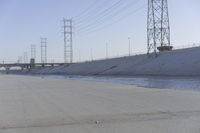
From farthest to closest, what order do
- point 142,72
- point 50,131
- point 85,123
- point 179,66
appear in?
point 142,72 → point 179,66 → point 85,123 → point 50,131

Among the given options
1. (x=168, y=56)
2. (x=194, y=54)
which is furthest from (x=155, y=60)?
(x=194, y=54)

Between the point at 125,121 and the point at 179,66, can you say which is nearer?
the point at 125,121

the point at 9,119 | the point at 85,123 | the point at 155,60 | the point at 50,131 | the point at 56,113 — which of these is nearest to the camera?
the point at 50,131

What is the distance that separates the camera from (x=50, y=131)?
39.2 ft

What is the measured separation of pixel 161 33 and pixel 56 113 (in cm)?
7424

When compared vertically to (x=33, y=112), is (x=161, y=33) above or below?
above

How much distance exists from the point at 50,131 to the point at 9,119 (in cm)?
350

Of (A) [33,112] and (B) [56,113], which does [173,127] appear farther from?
(A) [33,112]

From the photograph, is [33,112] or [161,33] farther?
[161,33]

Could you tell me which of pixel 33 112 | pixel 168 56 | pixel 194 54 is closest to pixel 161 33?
pixel 168 56

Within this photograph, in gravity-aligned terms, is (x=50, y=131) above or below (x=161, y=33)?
below

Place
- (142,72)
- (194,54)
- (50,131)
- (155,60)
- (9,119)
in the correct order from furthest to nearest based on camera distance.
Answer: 1. (155,60)
2. (142,72)
3. (194,54)
4. (9,119)
5. (50,131)

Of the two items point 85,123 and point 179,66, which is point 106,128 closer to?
point 85,123

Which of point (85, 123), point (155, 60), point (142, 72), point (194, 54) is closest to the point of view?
point (85, 123)
